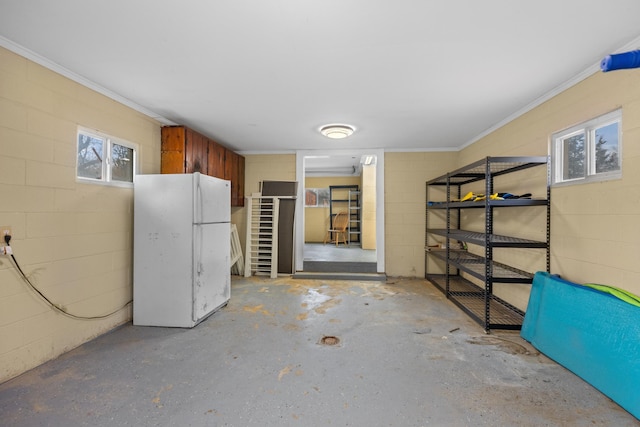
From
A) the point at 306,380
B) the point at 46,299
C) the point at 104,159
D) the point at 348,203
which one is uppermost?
the point at 104,159

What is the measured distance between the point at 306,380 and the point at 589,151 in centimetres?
313

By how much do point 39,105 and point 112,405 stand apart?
243 cm

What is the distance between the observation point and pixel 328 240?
871cm

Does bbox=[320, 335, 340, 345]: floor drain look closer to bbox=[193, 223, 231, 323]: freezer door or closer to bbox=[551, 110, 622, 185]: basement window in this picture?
bbox=[193, 223, 231, 323]: freezer door

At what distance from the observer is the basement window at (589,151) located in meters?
2.21

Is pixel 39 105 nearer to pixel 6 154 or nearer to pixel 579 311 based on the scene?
pixel 6 154

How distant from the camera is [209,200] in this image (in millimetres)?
3264

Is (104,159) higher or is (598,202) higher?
(104,159)

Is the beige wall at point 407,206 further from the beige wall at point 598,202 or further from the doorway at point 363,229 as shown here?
the beige wall at point 598,202

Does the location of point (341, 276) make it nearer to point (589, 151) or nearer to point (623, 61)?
A: point (589, 151)

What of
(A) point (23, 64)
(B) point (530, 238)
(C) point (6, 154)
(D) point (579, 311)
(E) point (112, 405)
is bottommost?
(E) point (112, 405)

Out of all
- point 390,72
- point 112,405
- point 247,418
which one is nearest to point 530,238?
point 390,72

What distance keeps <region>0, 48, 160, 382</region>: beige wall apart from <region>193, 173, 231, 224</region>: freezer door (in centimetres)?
86

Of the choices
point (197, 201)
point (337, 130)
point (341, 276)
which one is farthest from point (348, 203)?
point (197, 201)
